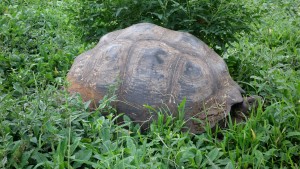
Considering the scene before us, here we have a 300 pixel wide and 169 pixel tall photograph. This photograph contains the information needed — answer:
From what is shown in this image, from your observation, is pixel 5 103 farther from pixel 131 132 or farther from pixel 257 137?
pixel 257 137

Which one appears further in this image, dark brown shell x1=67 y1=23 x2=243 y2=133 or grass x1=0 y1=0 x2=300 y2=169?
dark brown shell x1=67 y1=23 x2=243 y2=133

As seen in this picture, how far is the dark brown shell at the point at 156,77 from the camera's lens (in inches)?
110

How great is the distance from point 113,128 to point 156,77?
0.47 metres

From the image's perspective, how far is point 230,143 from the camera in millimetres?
2740

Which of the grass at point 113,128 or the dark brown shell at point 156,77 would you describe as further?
the dark brown shell at point 156,77

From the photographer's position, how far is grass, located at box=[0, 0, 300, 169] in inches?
86.9

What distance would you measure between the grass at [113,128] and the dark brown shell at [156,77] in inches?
4.3

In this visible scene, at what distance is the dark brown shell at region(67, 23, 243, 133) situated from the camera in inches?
110

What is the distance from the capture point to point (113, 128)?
8.29 ft

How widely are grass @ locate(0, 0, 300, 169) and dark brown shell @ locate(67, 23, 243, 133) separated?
0.11 metres

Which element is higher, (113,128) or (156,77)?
(156,77)

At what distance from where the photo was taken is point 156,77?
280 cm

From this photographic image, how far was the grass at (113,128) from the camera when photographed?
7.24 ft

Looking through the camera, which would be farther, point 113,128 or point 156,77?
point 156,77
